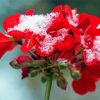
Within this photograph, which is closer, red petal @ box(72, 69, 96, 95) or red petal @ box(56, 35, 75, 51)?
red petal @ box(56, 35, 75, 51)

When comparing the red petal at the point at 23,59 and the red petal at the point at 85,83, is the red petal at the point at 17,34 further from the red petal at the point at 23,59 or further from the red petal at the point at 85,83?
the red petal at the point at 85,83

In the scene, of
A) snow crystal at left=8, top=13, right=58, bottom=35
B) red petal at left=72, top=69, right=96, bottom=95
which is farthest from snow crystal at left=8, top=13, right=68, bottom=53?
red petal at left=72, top=69, right=96, bottom=95

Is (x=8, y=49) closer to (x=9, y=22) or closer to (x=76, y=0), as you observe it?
(x=9, y=22)

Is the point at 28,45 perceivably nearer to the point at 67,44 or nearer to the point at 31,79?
the point at 67,44

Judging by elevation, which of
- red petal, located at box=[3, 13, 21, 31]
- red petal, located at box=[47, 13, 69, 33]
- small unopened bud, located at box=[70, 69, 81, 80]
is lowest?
small unopened bud, located at box=[70, 69, 81, 80]

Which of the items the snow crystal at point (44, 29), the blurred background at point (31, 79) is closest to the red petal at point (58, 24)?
the snow crystal at point (44, 29)

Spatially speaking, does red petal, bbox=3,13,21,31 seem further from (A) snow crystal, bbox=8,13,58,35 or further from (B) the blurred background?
(B) the blurred background

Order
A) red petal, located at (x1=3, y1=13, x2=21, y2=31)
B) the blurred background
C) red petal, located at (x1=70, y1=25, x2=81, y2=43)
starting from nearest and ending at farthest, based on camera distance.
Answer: red petal, located at (x1=70, y1=25, x2=81, y2=43)
red petal, located at (x1=3, y1=13, x2=21, y2=31)
the blurred background

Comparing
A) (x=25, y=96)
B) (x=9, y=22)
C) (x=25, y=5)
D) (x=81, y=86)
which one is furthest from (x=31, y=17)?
(x=25, y=5)
